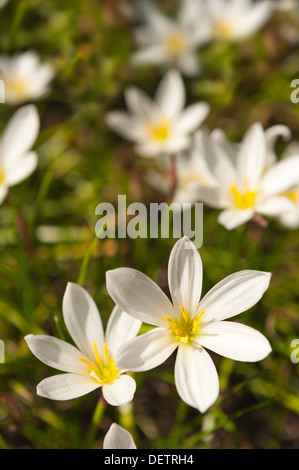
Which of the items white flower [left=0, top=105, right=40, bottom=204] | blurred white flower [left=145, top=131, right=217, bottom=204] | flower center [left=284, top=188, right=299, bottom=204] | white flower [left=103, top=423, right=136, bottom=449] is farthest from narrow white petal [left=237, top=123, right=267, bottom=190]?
white flower [left=103, top=423, right=136, bottom=449]

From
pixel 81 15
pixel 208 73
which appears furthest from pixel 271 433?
pixel 81 15

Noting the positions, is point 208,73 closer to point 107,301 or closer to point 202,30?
point 202,30

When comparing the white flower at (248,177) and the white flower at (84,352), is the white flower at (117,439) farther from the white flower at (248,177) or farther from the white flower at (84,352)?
the white flower at (248,177)

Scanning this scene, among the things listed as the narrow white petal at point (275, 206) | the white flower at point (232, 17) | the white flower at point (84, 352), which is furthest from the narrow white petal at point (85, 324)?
the white flower at point (232, 17)

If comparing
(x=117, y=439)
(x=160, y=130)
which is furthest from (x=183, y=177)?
(x=117, y=439)

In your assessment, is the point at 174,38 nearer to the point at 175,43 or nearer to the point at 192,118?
Result: the point at 175,43

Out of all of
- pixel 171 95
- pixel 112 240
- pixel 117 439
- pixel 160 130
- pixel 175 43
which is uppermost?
pixel 175 43

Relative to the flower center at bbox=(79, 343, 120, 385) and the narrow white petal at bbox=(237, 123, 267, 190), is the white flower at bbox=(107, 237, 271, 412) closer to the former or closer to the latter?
the flower center at bbox=(79, 343, 120, 385)
